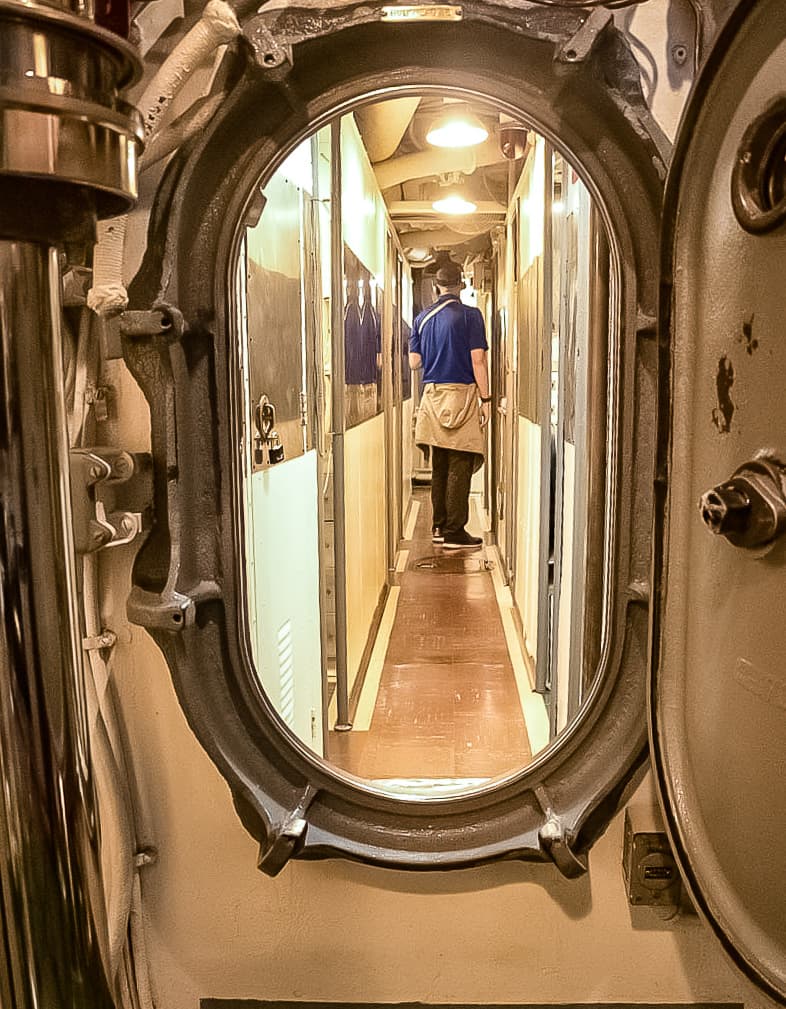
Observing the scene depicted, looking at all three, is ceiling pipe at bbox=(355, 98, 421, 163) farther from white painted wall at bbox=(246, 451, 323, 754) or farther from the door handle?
the door handle

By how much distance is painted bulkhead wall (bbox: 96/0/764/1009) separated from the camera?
1.19m

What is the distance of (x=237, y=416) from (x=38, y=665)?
2.37 feet

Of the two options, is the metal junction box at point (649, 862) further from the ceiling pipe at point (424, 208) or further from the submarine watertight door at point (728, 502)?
the ceiling pipe at point (424, 208)

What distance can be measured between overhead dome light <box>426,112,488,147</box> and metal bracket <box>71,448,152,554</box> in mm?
2149

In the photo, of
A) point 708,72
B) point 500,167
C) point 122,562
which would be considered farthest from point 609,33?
point 500,167

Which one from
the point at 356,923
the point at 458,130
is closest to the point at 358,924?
the point at 356,923

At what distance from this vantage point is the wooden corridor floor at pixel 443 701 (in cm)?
229

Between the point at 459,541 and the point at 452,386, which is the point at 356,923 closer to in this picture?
the point at 452,386

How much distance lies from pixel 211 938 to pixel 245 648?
0.45 meters

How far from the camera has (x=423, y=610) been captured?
3.68 meters

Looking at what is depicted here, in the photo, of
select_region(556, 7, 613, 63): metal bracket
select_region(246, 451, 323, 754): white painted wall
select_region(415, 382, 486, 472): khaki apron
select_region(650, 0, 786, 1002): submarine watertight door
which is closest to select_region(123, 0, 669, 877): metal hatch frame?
select_region(556, 7, 613, 63): metal bracket

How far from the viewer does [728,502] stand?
701 mm

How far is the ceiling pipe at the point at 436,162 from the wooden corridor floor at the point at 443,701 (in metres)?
1.85

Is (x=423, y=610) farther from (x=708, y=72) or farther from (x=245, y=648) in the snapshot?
(x=708, y=72)
